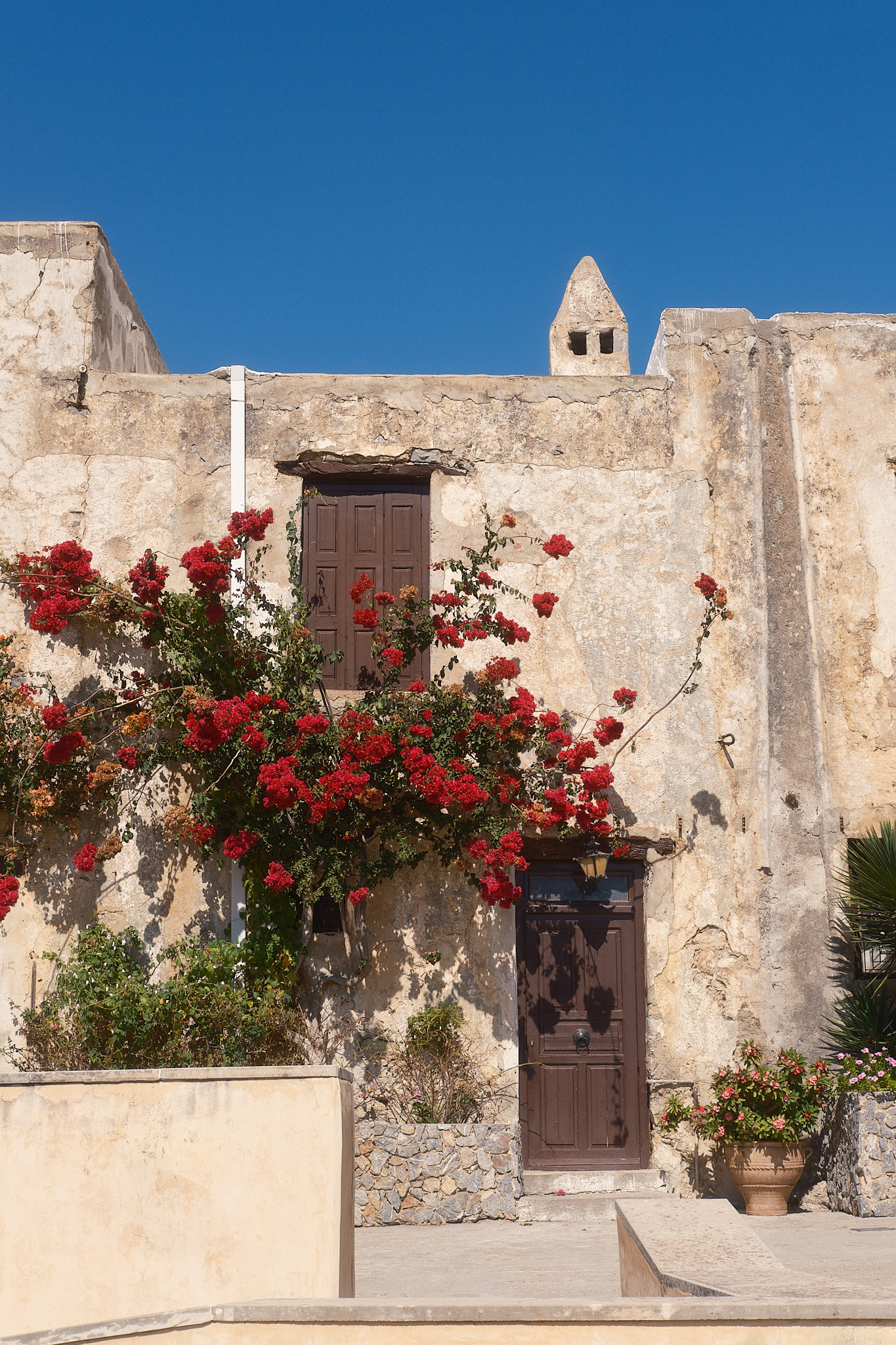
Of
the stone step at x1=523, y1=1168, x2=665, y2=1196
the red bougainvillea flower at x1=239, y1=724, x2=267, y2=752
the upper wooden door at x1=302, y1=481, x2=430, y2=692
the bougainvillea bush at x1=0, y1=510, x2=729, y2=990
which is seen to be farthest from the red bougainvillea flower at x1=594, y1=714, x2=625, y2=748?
the stone step at x1=523, y1=1168, x2=665, y2=1196

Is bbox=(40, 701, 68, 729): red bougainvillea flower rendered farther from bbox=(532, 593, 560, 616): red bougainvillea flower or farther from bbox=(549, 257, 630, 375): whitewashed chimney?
bbox=(549, 257, 630, 375): whitewashed chimney

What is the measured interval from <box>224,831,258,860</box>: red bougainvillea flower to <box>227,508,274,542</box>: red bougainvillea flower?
1.92 m

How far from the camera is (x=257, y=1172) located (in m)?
4.39

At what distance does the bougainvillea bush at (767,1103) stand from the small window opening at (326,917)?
2.59 meters

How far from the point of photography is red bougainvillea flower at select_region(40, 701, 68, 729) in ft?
25.8

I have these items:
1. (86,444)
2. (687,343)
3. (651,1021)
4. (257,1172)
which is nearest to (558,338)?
(687,343)

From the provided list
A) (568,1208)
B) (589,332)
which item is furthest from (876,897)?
(589,332)

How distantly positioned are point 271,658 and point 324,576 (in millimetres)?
901

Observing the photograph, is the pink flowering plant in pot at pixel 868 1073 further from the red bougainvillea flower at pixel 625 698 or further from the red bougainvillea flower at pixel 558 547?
the red bougainvillea flower at pixel 558 547

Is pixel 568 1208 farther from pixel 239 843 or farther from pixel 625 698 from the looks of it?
pixel 625 698

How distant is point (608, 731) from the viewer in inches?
320

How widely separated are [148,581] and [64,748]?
1177 millimetres

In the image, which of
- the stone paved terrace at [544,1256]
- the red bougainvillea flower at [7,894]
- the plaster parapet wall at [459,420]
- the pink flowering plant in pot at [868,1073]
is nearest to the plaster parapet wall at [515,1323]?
the stone paved terrace at [544,1256]

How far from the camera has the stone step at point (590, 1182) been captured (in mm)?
7750
